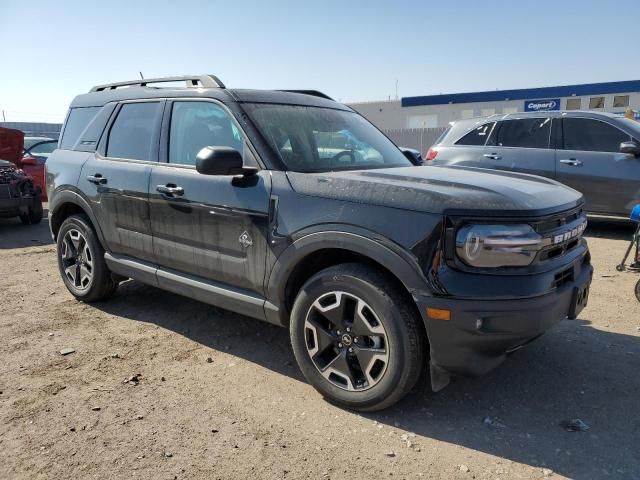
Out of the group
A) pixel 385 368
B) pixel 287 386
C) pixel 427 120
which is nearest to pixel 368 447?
pixel 385 368

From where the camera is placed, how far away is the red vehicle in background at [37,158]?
33.3 ft

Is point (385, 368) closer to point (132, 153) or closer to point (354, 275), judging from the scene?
point (354, 275)

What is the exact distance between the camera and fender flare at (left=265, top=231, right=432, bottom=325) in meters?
2.56

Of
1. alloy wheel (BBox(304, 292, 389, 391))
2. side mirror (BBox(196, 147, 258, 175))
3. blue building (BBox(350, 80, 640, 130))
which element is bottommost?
alloy wheel (BBox(304, 292, 389, 391))

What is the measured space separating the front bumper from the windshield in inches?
51.2

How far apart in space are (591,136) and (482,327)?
619 centimetres

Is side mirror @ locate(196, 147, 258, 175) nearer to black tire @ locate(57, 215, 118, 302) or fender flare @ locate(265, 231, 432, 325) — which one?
fender flare @ locate(265, 231, 432, 325)

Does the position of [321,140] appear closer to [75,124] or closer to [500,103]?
[75,124]

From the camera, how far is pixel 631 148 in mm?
6957

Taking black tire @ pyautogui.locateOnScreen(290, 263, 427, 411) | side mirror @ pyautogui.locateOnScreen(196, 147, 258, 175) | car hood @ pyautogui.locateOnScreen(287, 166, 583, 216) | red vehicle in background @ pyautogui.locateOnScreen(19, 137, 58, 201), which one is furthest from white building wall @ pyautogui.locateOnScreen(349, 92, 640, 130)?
black tire @ pyautogui.locateOnScreen(290, 263, 427, 411)

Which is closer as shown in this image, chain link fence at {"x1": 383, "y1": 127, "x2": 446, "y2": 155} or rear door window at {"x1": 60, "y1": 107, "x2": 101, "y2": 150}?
rear door window at {"x1": 60, "y1": 107, "x2": 101, "y2": 150}

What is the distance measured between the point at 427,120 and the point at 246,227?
125 feet

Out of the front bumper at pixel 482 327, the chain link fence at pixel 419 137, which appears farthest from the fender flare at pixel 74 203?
the chain link fence at pixel 419 137

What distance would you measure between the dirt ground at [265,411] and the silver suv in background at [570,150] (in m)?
3.34
